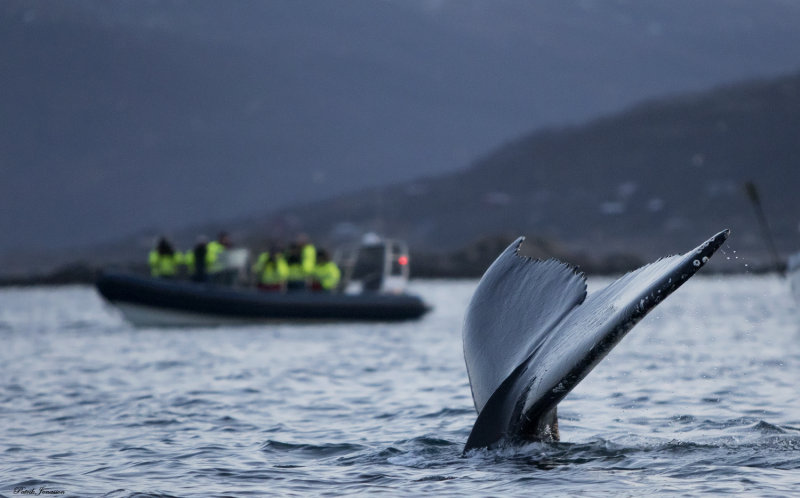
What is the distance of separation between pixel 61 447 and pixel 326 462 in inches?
100

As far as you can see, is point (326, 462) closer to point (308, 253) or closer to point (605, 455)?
point (605, 455)

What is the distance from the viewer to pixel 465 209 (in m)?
169

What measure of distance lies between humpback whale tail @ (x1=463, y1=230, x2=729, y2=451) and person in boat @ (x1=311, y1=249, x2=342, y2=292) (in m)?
20.4

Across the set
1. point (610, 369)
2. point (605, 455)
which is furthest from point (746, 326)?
point (605, 455)

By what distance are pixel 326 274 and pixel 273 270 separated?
1.31 m

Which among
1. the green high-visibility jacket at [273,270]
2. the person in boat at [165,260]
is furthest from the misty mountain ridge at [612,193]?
the green high-visibility jacket at [273,270]

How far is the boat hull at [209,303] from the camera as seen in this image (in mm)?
26812

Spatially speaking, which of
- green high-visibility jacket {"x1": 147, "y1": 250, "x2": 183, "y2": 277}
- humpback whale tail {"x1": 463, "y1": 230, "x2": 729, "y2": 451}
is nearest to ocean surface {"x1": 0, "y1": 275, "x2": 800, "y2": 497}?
humpback whale tail {"x1": 463, "y1": 230, "x2": 729, "y2": 451}

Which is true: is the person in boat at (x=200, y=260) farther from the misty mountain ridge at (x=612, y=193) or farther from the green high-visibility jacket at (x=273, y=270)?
the misty mountain ridge at (x=612, y=193)

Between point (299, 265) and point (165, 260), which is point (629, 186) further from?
point (165, 260)

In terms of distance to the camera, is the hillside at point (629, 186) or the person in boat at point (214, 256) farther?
the hillside at point (629, 186)

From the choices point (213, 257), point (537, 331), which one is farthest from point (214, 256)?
point (537, 331)

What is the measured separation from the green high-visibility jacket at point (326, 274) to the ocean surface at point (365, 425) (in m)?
6.25

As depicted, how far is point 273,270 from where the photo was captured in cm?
2816
